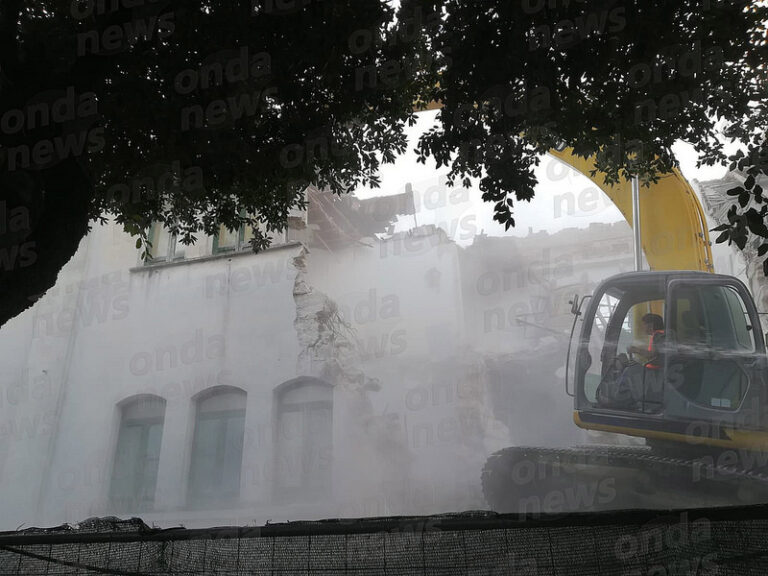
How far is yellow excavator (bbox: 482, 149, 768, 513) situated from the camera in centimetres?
596

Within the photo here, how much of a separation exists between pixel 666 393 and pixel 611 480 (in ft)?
4.26

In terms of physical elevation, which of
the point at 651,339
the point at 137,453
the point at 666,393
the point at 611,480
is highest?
the point at 651,339

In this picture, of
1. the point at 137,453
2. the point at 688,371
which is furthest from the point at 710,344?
the point at 137,453

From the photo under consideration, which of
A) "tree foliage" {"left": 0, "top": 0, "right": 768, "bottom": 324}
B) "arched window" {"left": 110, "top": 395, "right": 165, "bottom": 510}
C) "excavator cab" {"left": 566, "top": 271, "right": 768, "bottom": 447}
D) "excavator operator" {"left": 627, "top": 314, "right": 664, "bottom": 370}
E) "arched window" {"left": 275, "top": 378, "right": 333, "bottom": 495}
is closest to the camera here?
"tree foliage" {"left": 0, "top": 0, "right": 768, "bottom": 324}

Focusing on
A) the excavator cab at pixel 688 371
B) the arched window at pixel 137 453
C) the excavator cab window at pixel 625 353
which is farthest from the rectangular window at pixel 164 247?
the excavator cab at pixel 688 371

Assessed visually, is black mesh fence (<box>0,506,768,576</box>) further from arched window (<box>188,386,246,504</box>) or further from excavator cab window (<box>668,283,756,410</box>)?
arched window (<box>188,386,246,504</box>)

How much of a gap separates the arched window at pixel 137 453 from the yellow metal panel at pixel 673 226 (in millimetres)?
8195

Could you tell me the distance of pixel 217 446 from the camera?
10.9 meters

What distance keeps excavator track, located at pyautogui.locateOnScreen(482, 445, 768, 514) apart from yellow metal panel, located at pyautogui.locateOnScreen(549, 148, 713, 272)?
2144 millimetres

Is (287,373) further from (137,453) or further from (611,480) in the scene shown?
(611,480)

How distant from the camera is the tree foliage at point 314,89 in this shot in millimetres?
3596

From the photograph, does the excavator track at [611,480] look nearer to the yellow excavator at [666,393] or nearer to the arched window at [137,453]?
the yellow excavator at [666,393]

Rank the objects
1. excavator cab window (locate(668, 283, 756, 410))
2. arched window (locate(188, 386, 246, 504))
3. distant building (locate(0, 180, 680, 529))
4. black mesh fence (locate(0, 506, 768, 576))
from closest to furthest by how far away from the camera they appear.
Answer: black mesh fence (locate(0, 506, 768, 576)) → excavator cab window (locate(668, 283, 756, 410)) → distant building (locate(0, 180, 680, 529)) → arched window (locate(188, 386, 246, 504))

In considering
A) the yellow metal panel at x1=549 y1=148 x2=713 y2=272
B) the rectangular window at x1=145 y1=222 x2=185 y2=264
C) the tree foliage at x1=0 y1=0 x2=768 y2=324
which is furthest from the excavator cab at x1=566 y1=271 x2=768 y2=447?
the rectangular window at x1=145 y1=222 x2=185 y2=264
